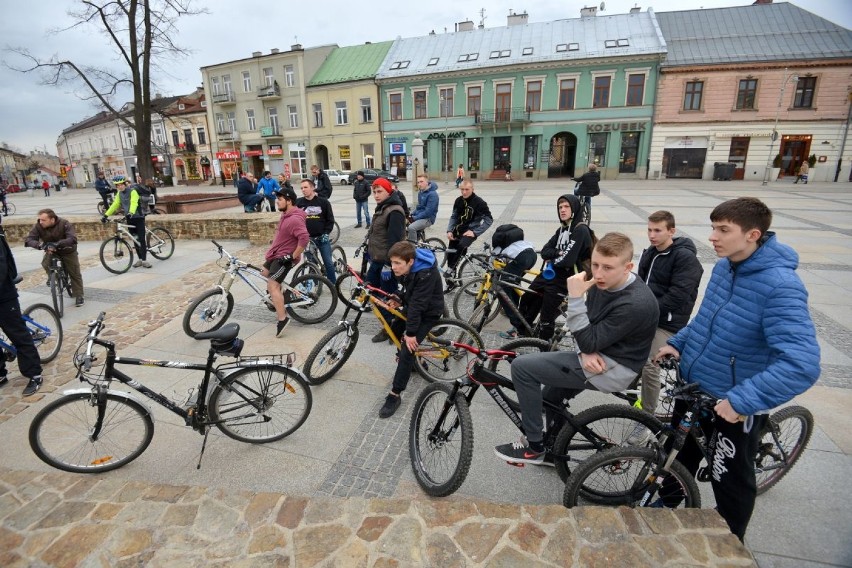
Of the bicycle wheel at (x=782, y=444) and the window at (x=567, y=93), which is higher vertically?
the window at (x=567, y=93)

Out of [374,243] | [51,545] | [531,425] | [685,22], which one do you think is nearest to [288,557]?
[51,545]

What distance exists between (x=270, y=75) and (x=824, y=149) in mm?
41995

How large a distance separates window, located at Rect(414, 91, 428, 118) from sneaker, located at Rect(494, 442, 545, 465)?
112 ft

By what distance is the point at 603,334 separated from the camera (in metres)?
2.42

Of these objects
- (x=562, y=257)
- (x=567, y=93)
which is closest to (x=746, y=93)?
(x=567, y=93)

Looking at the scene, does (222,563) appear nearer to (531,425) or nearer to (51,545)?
(51,545)

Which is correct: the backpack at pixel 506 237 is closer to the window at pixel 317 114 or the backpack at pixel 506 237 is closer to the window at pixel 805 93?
the window at pixel 805 93

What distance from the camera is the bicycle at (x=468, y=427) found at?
103 inches

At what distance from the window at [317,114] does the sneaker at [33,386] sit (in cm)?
3648

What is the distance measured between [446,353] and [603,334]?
2.03 m

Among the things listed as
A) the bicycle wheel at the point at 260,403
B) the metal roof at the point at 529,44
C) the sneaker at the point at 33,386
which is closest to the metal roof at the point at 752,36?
the metal roof at the point at 529,44

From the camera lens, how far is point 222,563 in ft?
7.25

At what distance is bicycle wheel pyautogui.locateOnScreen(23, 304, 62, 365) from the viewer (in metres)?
4.81

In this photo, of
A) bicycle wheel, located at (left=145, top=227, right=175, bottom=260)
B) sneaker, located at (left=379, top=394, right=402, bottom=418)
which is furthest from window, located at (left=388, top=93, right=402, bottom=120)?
sneaker, located at (left=379, top=394, right=402, bottom=418)
